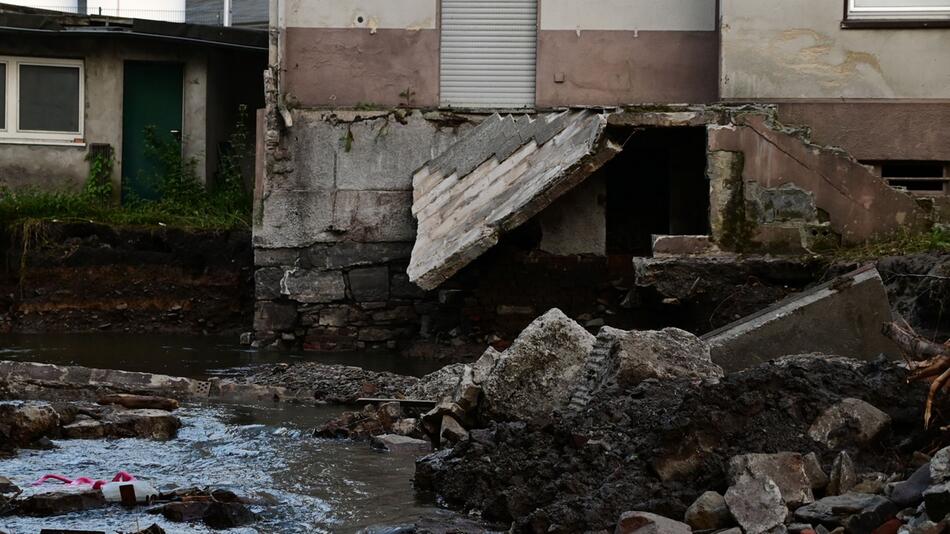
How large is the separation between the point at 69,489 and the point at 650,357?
128 inches

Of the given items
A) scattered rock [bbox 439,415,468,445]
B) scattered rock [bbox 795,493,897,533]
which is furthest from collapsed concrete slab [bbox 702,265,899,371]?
scattered rock [bbox 795,493,897,533]

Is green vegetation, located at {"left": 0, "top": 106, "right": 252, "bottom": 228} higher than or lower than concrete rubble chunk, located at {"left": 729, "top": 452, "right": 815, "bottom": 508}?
higher

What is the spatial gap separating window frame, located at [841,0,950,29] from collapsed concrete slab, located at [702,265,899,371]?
605 centimetres

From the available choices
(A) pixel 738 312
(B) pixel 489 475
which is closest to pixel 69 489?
(B) pixel 489 475

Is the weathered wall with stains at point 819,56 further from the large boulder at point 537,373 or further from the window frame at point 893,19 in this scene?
the large boulder at point 537,373

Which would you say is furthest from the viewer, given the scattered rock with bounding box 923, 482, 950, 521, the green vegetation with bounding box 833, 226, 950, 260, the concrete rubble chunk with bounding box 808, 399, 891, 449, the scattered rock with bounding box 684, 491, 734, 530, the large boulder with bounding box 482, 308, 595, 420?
the green vegetation with bounding box 833, 226, 950, 260

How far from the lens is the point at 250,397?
10453 millimetres

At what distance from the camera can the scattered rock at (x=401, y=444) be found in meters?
8.12

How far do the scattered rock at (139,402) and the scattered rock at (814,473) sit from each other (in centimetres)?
536

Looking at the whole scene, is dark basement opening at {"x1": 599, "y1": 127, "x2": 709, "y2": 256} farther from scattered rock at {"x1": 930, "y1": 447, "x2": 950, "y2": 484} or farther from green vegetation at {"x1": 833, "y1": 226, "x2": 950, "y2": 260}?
scattered rock at {"x1": 930, "y1": 447, "x2": 950, "y2": 484}

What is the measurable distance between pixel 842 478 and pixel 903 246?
6.45 m

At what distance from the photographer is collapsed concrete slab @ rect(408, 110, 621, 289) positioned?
1154 cm

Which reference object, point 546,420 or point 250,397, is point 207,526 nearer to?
point 546,420

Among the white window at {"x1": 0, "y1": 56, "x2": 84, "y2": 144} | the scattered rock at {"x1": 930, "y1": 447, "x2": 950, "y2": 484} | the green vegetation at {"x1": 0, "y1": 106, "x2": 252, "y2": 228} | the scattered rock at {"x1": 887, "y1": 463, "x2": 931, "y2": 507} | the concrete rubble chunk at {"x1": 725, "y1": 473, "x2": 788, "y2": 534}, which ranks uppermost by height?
the white window at {"x1": 0, "y1": 56, "x2": 84, "y2": 144}
